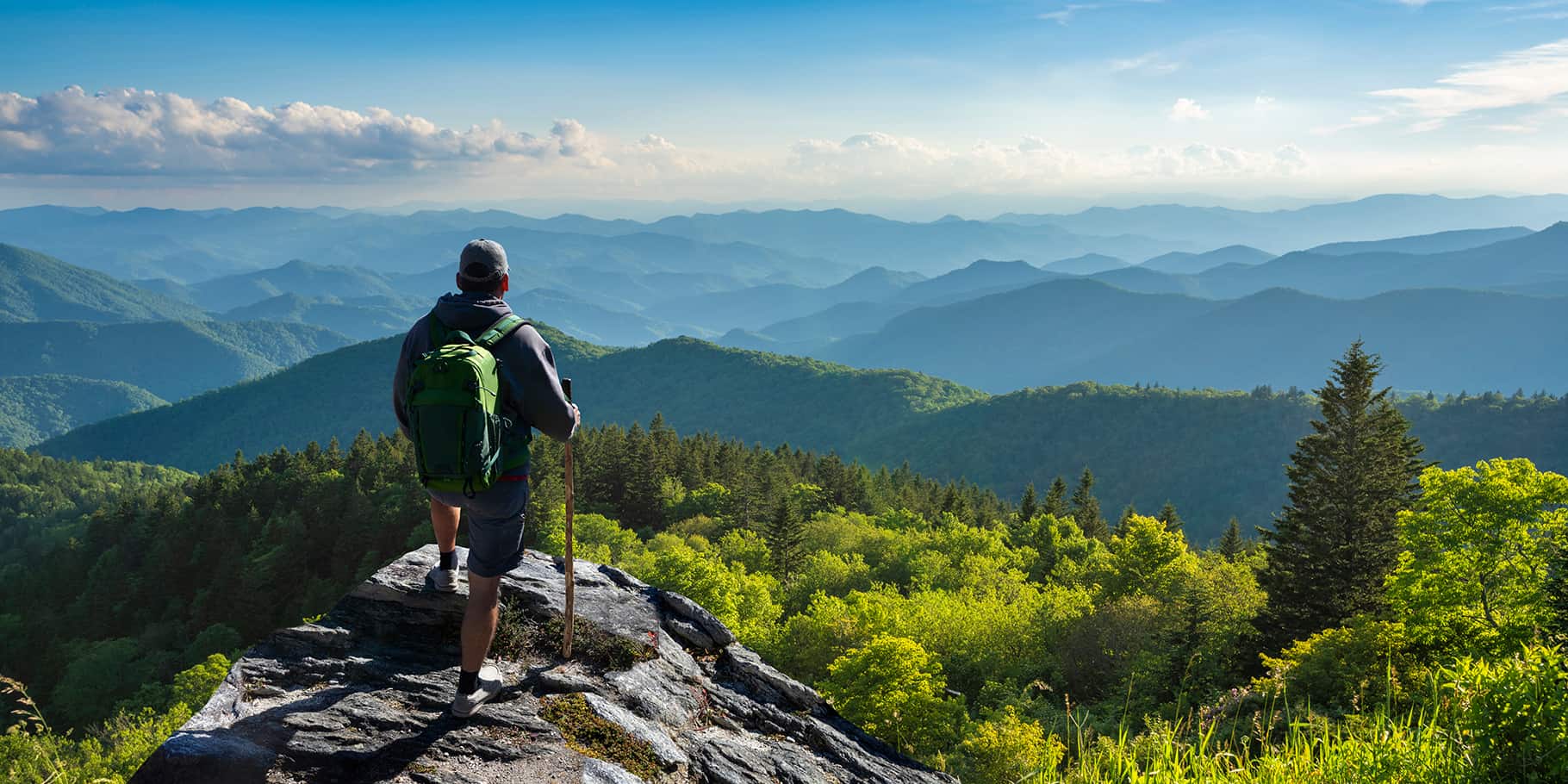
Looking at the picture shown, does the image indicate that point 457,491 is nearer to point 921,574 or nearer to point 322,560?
point 921,574

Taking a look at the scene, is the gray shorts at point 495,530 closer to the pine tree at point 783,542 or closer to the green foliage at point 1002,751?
the green foliage at point 1002,751

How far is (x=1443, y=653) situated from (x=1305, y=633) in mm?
8190

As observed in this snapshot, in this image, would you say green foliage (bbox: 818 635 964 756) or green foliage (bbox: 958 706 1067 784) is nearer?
green foliage (bbox: 958 706 1067 784)

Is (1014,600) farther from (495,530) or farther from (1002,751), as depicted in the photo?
(495,530)

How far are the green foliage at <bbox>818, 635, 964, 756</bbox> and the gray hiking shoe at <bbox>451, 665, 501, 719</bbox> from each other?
21.5 meters

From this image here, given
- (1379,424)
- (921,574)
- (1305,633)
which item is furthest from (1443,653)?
(921,574)

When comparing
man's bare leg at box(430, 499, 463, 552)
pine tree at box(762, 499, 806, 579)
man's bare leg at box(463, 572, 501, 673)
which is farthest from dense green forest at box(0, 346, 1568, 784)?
man's bare leg at box(463, 572, 501, 673)

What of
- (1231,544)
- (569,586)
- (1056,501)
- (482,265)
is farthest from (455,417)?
(1056,501)

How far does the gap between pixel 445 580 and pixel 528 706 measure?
2070 mm

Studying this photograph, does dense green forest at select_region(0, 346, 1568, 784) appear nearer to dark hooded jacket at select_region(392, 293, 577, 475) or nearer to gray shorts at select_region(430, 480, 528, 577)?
gray shorts at select_region(430, 480, 528, 577)

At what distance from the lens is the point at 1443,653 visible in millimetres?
19984

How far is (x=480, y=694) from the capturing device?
664 centimetres

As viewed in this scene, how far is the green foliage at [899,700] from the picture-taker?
26438 mm

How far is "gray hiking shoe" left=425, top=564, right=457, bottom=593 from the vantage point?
8.27 meters
